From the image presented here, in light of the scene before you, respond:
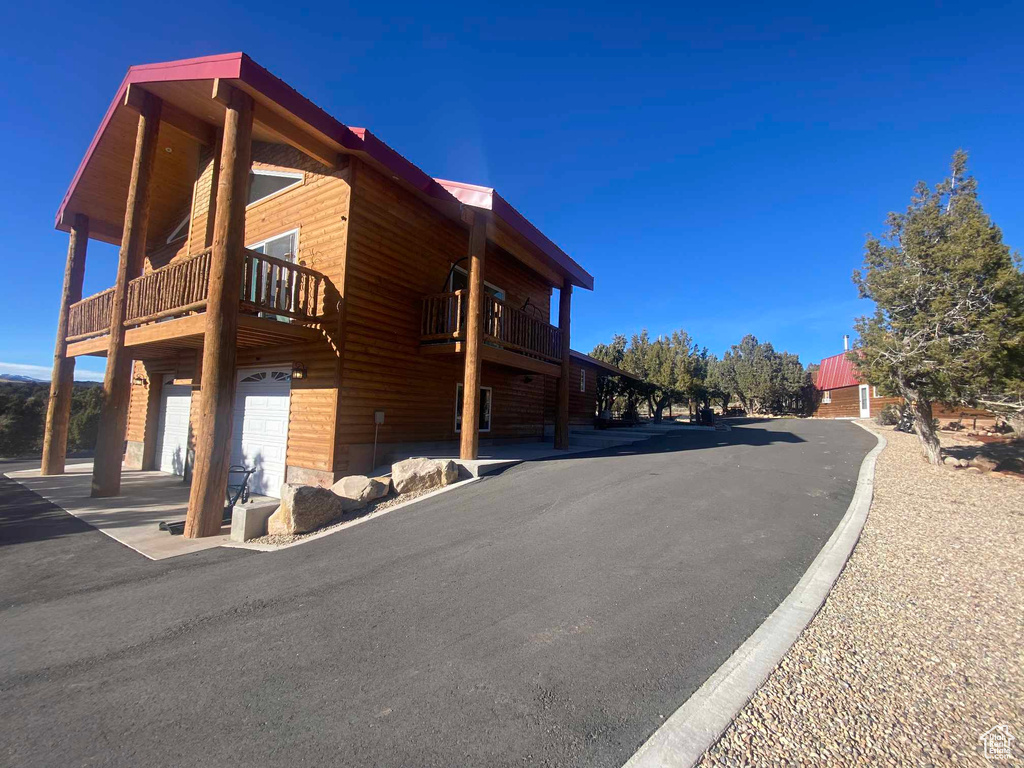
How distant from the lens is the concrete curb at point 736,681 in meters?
2.13

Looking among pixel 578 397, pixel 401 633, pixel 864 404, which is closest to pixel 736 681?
pixel 401 633

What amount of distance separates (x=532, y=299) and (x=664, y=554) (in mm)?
11475

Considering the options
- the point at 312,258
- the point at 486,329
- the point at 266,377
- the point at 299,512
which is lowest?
the point at 299,512

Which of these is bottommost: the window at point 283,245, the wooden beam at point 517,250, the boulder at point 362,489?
the boulder at point 362,489

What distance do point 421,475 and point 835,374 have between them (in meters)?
39.1

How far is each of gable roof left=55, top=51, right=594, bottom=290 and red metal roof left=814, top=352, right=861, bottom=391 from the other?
99.2 feet

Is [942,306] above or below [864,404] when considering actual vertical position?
above

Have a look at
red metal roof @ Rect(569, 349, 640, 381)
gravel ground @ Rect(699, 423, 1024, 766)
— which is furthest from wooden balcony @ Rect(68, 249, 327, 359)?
red metal roof @ Rect(569, 349, 640, 381)

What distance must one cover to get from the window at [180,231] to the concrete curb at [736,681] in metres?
16.6

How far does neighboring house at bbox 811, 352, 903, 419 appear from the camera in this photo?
98.8 feet

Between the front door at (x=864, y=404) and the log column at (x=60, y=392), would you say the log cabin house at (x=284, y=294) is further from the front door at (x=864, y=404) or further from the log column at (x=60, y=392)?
the front door at (x=864, y=404)

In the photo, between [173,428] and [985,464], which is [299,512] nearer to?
[173,428]

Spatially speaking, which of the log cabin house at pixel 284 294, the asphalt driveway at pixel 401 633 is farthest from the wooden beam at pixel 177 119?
the asphalt driveway at pixel 401 633

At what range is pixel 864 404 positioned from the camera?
3038cm
